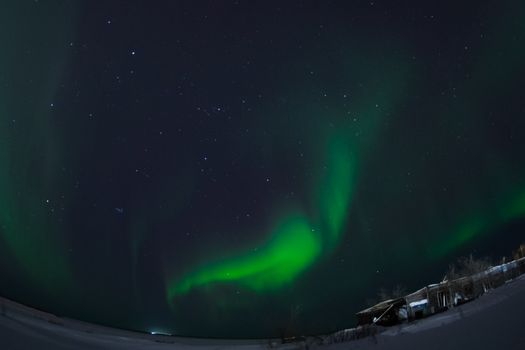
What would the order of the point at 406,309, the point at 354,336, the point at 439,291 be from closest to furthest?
the point at 354,336 < the point at 406,309 < the point at 439,291

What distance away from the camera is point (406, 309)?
60.2 ft

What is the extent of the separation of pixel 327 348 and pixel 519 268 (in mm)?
16791

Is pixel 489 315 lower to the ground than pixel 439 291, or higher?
lower

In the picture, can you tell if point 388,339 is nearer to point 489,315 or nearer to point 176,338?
point 489,315

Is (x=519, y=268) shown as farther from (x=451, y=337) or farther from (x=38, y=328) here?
(x=38, y=328)

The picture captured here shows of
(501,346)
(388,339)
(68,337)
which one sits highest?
(68,337)

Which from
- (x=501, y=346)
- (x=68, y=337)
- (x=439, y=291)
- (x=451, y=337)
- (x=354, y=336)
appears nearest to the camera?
(x=501, y=346)

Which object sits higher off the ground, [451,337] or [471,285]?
[471,285]

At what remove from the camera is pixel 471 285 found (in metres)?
19.8

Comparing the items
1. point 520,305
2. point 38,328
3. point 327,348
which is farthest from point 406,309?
point 38,328

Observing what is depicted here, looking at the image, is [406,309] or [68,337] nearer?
[68,337]

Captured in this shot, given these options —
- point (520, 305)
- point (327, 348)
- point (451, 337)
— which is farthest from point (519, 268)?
point (327, 348)

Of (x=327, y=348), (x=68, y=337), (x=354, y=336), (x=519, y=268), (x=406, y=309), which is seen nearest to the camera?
(x=327, y=348)

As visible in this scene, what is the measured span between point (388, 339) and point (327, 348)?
1.71m
